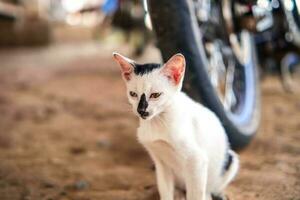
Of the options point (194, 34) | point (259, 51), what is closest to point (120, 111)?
point (259, 51)

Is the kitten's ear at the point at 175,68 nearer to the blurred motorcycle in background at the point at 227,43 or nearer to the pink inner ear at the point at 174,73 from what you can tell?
the pink inner ear at the point at 174,73

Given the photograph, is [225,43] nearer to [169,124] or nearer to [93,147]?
[93,147]

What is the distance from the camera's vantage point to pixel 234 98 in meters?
2.13

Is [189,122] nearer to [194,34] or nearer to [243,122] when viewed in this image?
[194,34]

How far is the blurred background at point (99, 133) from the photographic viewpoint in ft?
5.31

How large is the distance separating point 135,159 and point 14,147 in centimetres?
64

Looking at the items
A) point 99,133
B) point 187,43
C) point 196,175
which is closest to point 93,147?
point 99,133

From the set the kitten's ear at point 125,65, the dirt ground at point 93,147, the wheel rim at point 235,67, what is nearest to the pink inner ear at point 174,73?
the kitten's ear at point 125,65

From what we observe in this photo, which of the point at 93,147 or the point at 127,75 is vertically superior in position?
the point at 127,75

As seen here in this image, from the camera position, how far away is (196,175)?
1245 millimetres

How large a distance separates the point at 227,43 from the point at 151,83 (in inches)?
41.3

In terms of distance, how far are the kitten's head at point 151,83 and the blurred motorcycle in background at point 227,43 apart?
0.27 meters

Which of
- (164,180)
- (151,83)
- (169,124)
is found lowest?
(164,180)

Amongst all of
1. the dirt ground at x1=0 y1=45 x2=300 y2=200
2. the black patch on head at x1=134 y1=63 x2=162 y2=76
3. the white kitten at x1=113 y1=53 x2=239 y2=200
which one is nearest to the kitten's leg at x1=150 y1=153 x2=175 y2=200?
the white kitten at x1=113 y1=53 x2=239 y2=200
